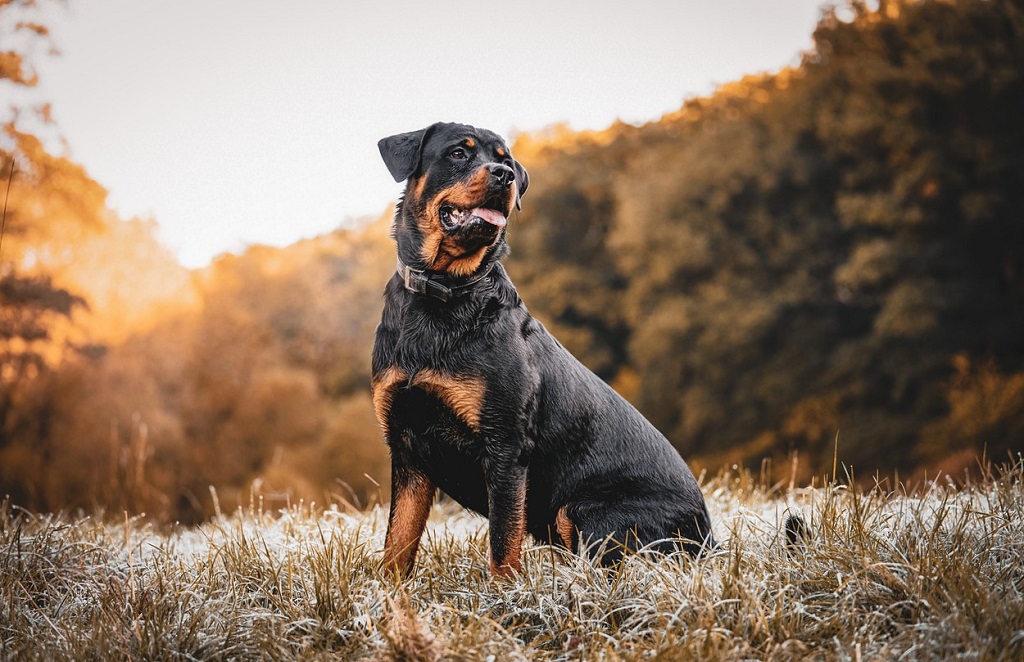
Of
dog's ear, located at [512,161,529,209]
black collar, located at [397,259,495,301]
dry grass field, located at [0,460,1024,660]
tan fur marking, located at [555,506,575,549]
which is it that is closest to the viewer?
dry grass field, located at [0,460,1024,660]

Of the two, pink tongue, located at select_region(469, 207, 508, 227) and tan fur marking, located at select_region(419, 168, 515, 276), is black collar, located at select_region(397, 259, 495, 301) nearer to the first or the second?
tan fur marking, located at select_region(419, 168, 515, 276)

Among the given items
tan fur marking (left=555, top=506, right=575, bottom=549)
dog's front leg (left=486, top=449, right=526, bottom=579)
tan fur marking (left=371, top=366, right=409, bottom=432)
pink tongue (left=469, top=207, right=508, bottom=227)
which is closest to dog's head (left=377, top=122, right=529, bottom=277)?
pink tongue (left=469, top=207, right=508, bottom=227)

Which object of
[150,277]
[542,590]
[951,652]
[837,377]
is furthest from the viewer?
[150,277]

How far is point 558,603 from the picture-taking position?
301 centimetres

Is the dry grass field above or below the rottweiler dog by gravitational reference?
below

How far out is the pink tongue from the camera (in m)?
3.35

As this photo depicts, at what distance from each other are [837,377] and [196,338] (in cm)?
1437

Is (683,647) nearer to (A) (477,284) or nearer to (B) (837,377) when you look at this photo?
(A) (477,284)

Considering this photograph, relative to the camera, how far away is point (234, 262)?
2245 centimetres

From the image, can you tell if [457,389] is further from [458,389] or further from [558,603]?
[558,603]

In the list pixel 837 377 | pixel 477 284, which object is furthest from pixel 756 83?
pixel 477 284

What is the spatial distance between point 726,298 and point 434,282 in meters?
13.8

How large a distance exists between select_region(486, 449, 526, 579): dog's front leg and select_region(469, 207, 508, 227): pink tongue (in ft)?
3.13

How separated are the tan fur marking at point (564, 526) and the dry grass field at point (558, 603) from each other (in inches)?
3.5
